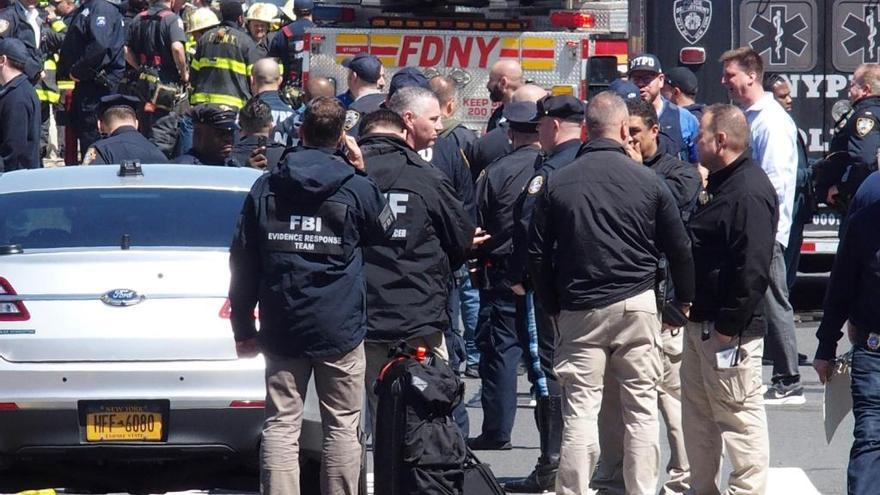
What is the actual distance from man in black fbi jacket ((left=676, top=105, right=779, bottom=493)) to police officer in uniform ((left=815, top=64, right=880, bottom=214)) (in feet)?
14.1

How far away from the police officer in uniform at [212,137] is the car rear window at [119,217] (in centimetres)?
228

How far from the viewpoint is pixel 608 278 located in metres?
7.40

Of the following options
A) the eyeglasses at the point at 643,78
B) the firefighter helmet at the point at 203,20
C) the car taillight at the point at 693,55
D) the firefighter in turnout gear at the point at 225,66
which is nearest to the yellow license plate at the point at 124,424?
the eyeglasses at the point at 643,78

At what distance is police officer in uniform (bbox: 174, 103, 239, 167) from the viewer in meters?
10.2

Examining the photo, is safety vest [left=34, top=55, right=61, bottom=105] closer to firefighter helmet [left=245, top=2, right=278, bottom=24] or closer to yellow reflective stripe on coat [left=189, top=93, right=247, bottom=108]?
firefighter helmet [left=245, top=2, right=278, bottom=24]

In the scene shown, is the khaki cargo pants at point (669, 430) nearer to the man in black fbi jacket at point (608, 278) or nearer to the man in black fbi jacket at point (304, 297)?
the man in black fbi jacket at point (608, 278)

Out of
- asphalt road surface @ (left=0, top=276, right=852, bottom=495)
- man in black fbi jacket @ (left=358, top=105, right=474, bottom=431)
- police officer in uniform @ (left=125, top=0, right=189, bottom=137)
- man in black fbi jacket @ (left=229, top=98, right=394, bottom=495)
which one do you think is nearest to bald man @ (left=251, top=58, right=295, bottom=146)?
asphalt road surface @ (left=0, top=276, right=852, bottom=495)

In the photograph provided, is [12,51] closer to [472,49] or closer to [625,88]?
[472,49]

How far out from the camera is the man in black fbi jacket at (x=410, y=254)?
7.66 m

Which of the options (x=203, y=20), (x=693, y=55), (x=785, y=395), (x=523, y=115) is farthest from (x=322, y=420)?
(x=203, y=20)

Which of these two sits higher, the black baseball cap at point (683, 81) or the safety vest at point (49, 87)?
the black baseball cap at point (683, 81)

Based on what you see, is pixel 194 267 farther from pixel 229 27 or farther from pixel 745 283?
pixel 229 27

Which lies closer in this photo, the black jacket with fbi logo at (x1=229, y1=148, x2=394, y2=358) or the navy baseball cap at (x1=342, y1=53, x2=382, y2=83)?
the black jacket with fbi logo at (x1=229, y1=148, x2=394, y2=358)

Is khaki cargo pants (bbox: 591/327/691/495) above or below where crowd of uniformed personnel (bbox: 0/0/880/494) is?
below
